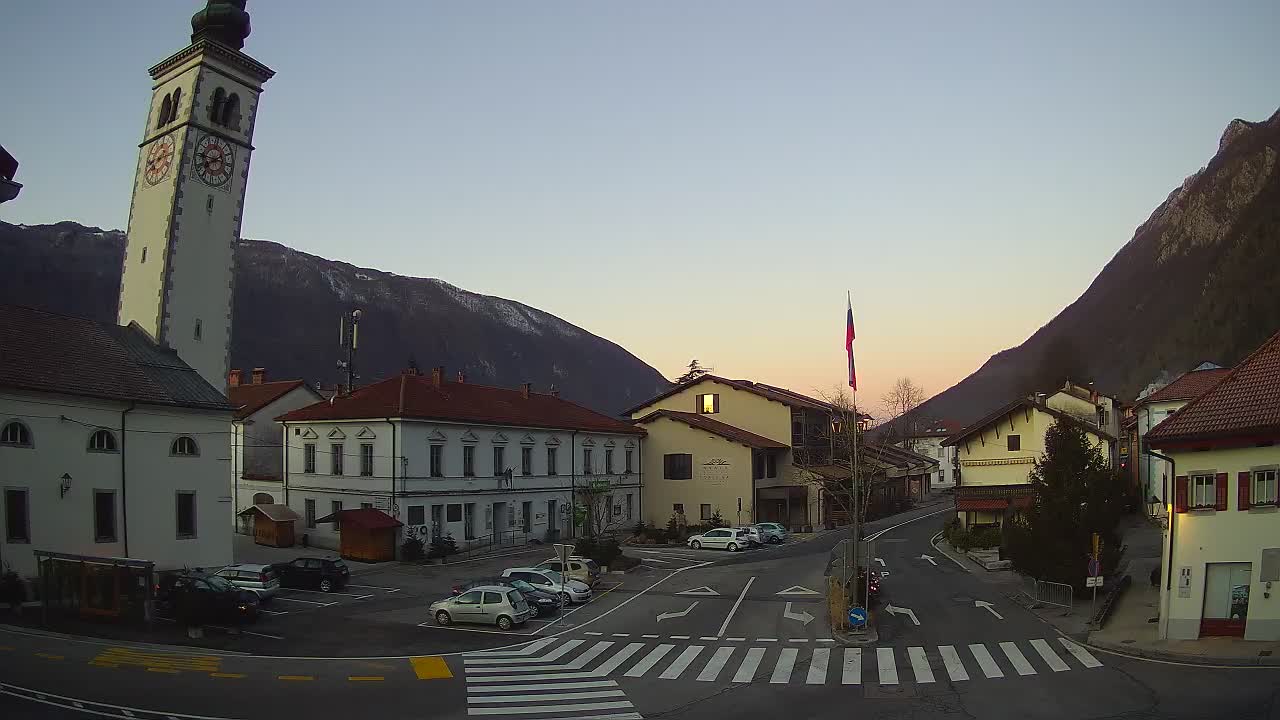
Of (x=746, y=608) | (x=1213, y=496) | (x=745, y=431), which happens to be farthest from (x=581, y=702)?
(x=745, y=431)

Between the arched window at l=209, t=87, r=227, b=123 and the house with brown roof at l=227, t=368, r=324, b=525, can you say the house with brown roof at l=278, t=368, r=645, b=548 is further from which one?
the arched window at l=209, t=87, r=227, b=123

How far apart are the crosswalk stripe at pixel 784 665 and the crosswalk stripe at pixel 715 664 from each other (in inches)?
58.2

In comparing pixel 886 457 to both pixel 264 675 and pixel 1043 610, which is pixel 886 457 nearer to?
pixel 1043 610

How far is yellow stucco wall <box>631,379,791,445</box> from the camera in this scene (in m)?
71.0

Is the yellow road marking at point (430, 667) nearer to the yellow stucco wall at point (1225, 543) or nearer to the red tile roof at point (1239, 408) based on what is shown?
the yellow stucco wall at point (1225, 543)

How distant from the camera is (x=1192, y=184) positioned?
178500 mm

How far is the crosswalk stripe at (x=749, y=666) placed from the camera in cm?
2262

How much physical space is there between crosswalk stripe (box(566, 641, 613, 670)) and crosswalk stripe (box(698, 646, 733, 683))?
11.2ft

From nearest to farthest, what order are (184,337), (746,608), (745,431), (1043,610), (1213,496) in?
(1213,496) < (1043,610) < (746,608) < (184,337) < (745,431)

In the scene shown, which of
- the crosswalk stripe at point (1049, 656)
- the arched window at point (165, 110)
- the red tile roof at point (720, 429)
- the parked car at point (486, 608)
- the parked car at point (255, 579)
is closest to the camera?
the crosswalk stripe at point (1049, 656)

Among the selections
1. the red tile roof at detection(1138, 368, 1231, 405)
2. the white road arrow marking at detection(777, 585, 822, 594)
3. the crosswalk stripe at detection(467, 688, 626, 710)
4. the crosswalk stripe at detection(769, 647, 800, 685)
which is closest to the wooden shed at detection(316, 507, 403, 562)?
the white road arrow marking at detection(777, 585, 822, 594)

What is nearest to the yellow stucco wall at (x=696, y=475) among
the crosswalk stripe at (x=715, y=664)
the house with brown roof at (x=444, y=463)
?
the house with brown roof at (x=444, y=463)

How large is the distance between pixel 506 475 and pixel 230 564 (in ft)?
65.6

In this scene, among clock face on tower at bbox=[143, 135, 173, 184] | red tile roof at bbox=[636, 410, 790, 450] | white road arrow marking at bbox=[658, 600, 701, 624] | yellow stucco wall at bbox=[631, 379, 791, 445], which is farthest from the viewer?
yellow stucco wall at bbox=[631, 379, 791, 445]
